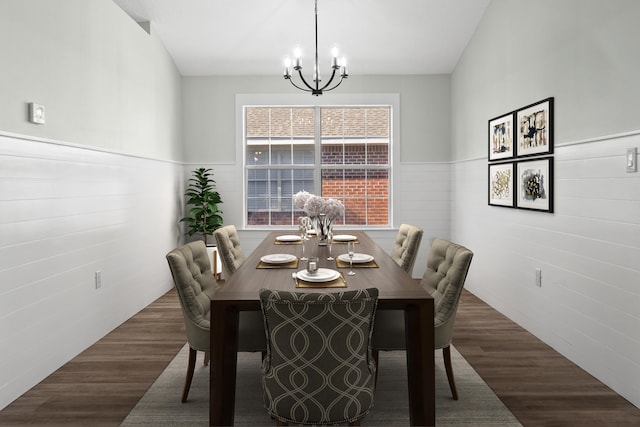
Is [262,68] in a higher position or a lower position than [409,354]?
higher

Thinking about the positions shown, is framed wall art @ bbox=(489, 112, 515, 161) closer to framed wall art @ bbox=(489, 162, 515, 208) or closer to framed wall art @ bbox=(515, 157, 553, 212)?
framed wall art @ bbox=(489, 162, 515, 208)

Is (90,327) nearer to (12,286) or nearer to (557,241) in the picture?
(12,286)

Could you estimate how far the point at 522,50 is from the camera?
368cm

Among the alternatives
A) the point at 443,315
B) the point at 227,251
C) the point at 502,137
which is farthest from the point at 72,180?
the point at 502,137

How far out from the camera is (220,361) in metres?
1.86

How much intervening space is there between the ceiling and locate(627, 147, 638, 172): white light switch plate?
248 cm

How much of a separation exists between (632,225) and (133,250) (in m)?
3.82

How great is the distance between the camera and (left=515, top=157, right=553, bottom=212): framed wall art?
3.30 m

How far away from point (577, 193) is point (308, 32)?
3124 millimetres

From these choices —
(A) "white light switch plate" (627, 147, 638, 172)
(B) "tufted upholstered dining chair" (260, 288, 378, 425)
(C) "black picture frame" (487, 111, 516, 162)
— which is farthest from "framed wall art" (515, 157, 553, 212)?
(B) "tufted upholstered dining chair" (260, 288, 378, 425)

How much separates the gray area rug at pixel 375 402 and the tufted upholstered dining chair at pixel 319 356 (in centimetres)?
64

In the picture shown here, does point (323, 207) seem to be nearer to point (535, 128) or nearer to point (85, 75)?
point (535, 128)

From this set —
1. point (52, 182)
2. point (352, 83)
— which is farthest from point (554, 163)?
point (52, 182)

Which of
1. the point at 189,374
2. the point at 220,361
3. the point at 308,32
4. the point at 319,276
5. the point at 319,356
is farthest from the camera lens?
the point at 308,32
